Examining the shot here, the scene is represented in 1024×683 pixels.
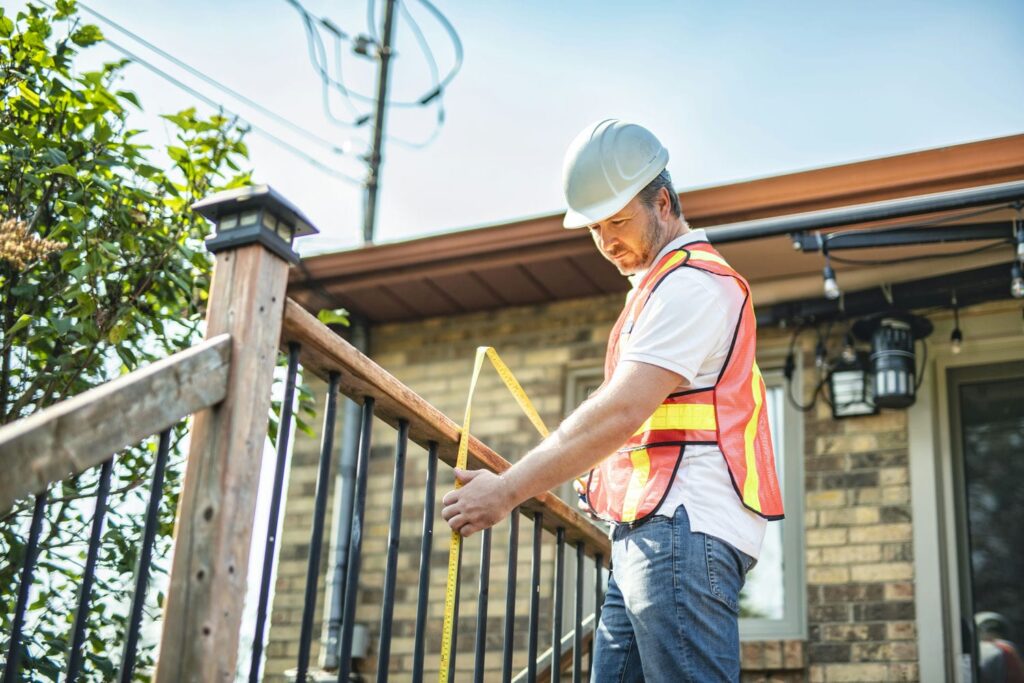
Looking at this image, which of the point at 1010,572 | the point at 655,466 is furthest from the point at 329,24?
the point at 655,466

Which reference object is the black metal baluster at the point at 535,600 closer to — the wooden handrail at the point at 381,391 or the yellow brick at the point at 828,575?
the wooden handrail at the point at 381,391

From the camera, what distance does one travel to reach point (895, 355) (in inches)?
227

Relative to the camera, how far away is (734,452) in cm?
259

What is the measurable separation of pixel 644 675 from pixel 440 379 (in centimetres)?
464

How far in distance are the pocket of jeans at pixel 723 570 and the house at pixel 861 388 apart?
2994mm

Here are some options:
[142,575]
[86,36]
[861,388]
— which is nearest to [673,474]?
[142,575]

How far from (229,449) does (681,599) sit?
1001mm

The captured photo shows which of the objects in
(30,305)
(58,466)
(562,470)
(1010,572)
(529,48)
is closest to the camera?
(58,466)

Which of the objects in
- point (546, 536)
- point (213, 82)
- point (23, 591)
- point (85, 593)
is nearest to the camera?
point (85, 593)

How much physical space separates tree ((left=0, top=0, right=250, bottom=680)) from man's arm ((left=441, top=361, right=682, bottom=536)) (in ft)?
4.70

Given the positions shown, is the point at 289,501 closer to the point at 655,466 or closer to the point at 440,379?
the point at 440,379

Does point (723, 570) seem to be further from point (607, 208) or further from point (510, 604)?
point (607, 208)

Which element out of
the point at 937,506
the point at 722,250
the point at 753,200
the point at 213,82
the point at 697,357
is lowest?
the point at 697,357

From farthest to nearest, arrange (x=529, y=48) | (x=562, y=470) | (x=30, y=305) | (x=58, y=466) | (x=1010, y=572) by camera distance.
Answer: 1. (x=529, y=48)
2. (x=1010, y=572)
3. (x=30, y=305)
4. (x=562, y=470)
5. (x=58, y=466)
